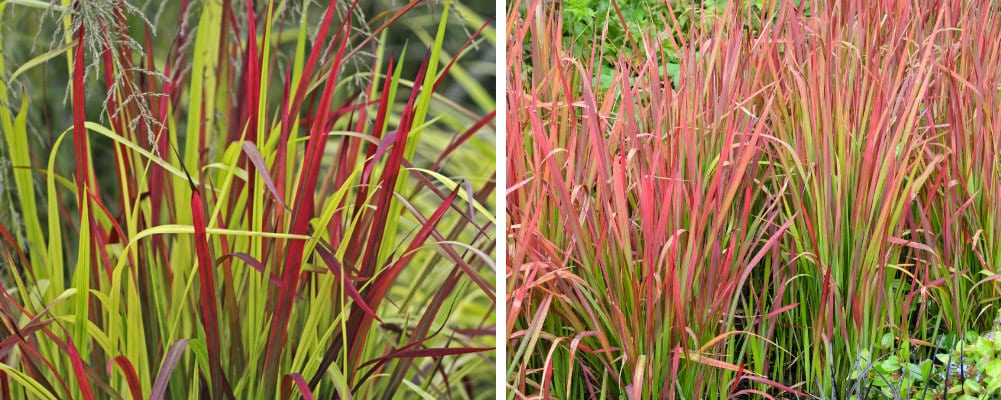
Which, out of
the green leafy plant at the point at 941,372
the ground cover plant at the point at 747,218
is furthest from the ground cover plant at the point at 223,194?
the green leafy plant at the point at 941,372

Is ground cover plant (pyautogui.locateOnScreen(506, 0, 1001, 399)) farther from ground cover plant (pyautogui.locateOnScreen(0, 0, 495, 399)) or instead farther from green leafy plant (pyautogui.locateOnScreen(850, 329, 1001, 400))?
ground cover plant (pyautogui.locateOnScreen(0, 0, 495, 399))

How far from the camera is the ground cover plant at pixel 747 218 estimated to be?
4.73 ft

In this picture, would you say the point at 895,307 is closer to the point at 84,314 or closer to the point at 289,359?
the point at 289,359

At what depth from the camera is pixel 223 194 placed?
3.07ft

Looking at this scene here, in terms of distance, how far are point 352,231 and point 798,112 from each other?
106cm

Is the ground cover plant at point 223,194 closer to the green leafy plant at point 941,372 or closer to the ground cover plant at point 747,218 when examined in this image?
the ground cover plant at point 747,218

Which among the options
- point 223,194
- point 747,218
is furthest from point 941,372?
point 223,194

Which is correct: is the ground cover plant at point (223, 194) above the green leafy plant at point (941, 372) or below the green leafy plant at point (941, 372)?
above

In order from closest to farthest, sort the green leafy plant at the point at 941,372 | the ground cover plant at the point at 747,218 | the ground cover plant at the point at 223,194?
the ground cover plant at the point at 223,194, the ground cover plant at the point at 747,218, the green leafy plant at the point at 941,372

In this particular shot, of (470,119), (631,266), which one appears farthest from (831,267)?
(470,119)

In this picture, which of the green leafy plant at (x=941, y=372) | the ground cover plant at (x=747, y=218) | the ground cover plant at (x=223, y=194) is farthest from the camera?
the green leafy plant at (x=941, y=372)

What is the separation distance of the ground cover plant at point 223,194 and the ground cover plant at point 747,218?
33 centimetres

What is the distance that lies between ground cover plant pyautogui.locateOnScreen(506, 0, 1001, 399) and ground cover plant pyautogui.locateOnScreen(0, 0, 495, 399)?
334mm

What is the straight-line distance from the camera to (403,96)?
1.04 meters
